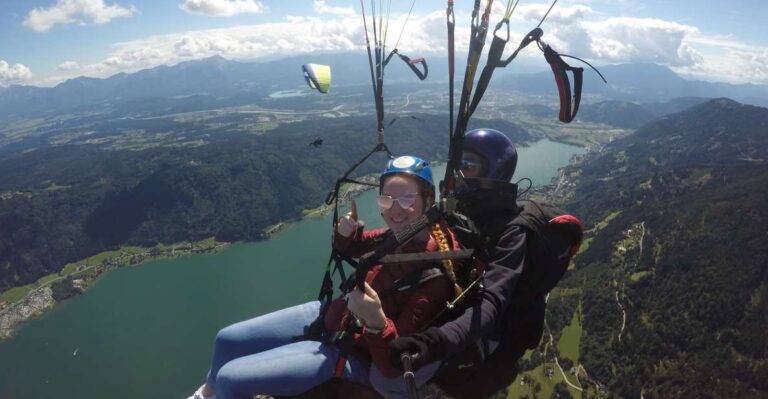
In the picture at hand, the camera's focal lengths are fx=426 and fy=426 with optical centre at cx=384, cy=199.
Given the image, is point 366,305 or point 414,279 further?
point 414,279

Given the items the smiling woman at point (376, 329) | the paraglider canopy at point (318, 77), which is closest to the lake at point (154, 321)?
the paraglider canopy at point (318, 77)

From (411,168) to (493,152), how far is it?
0.97m

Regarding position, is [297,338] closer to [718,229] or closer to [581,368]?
[581,368]

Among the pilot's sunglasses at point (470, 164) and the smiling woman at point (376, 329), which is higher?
the pilot's sunglasses at point (470, 164)

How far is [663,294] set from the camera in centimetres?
6556

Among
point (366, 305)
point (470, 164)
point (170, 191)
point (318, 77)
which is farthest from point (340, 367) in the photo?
point (170, 191)

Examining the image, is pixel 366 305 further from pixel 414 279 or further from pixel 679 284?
pixel 679 284

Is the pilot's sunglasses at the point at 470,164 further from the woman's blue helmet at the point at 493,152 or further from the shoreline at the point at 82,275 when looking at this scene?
the shoreline at the point at 82,275

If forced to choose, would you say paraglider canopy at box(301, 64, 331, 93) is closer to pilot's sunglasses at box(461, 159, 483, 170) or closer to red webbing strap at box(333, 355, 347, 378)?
pilot's sunglasses at box(461, 159, 483, 170)

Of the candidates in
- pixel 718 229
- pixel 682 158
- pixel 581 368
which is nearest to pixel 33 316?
pixel 581 368

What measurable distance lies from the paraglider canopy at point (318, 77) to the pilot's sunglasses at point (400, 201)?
27.8 ft

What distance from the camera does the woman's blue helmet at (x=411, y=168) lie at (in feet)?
8.78

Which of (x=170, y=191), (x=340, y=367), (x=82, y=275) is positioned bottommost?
(x=82, y=275)

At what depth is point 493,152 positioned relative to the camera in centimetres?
335
